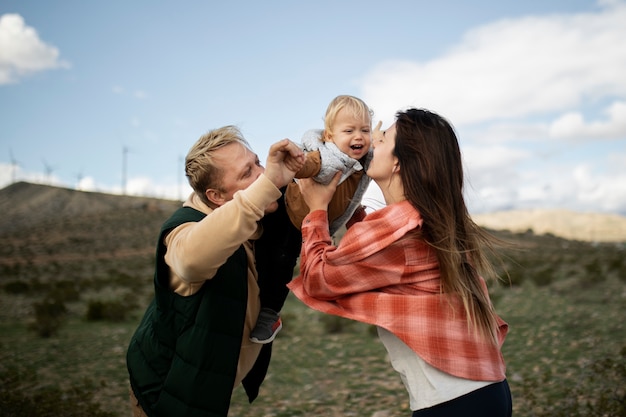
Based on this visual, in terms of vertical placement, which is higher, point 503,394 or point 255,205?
point 255,205

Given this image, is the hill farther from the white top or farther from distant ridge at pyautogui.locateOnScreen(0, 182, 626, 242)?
the white top

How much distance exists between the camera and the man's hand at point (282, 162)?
2260mm

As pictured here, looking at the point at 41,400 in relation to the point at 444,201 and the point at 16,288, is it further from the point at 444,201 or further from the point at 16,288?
the point at 16,288

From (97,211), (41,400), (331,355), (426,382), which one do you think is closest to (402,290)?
(426,382)

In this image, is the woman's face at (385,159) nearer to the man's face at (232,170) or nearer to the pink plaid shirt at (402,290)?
the pink plaid shirt at (402,290)

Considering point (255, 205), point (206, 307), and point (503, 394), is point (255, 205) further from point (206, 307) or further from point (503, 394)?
point (503, 394)

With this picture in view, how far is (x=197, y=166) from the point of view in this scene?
2658 millimetres

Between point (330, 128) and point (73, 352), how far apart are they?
25.2ft

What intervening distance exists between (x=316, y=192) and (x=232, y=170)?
0.49 m

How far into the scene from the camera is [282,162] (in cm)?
233

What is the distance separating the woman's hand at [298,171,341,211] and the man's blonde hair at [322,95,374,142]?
75cm

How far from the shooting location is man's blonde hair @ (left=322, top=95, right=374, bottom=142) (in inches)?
142

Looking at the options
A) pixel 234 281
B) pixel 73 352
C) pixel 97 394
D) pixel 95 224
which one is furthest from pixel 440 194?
pixel 95 224

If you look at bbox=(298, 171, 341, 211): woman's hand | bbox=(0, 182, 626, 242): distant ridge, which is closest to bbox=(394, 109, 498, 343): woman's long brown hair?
bbox=(298, 171, 341, 211): woman's hand
